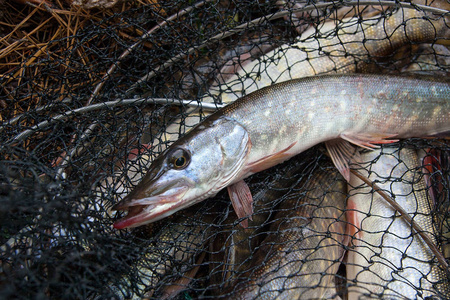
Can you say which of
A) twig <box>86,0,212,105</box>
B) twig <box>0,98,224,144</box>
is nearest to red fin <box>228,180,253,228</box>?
twig <box>0,98,224,144</box>

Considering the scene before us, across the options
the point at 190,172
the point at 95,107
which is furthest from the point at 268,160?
the point at 95,107

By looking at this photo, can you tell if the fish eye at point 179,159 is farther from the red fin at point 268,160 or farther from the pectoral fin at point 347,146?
the pectoral fin at point 347,146

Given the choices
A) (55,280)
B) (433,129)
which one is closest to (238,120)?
(55,280)

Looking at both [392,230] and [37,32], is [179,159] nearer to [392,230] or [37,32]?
[392,230]

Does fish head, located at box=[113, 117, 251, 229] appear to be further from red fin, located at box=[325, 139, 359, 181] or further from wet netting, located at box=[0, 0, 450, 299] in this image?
red fin, located at box=[325, 139, 359, 181]

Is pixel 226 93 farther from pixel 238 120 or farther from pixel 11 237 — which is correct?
pixel 11 237

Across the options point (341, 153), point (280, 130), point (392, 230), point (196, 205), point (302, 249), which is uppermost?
point (341, 153)

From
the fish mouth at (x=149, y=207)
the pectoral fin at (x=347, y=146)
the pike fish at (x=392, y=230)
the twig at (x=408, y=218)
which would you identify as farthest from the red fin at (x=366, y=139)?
the fish mouth at (x=149, y=207)
